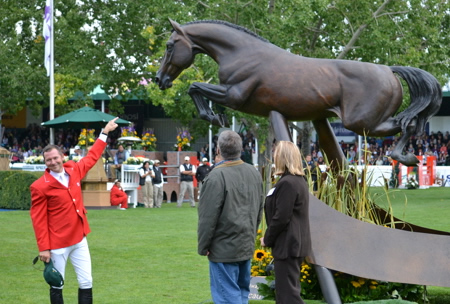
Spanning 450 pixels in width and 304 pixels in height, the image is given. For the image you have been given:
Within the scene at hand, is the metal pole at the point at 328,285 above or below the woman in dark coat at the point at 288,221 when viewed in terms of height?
below

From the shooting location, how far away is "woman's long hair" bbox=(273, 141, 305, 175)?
6000 mm

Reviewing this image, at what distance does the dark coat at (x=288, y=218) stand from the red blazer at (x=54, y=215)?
189 centimetres

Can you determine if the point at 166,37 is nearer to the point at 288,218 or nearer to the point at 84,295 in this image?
the point at 84,295

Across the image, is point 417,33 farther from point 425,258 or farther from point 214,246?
point 214,246

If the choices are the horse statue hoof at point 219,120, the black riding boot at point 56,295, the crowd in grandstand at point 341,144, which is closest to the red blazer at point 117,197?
the crowd in grandstand at point 341,144

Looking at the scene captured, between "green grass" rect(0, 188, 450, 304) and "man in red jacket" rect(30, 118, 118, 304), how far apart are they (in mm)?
1686

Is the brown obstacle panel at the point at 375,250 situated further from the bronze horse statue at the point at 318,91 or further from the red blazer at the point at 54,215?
the red blazer at the point at 54,215

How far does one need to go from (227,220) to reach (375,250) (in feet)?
6.40

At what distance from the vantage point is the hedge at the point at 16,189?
72.6 feet

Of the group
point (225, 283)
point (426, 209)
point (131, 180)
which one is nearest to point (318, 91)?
point (225, 283)

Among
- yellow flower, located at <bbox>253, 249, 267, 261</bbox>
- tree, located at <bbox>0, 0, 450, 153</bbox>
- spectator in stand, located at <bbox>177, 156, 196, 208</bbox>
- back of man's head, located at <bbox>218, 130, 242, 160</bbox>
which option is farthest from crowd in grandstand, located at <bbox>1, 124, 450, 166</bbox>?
back of man's head, located at <bbox>218, 130, 242, 160</bbox>

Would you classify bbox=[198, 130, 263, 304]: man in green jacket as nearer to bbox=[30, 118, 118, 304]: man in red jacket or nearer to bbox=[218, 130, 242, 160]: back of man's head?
bbox=[218, 130, 242, 160]: back of man's head

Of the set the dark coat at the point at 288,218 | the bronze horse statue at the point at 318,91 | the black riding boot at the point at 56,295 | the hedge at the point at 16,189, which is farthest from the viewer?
the hedge at the point at 16,189

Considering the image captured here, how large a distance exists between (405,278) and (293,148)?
2.11 meters
